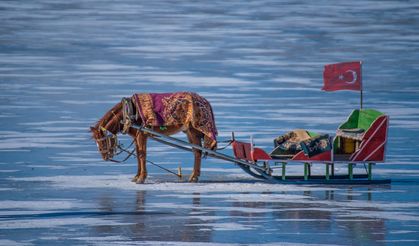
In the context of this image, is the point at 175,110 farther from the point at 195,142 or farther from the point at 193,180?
the point at 193,180

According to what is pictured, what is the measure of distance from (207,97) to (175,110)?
11542 millimetres

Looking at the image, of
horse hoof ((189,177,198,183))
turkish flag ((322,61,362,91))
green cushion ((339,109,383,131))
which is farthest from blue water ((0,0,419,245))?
turkish flag ((322,61,362,91))

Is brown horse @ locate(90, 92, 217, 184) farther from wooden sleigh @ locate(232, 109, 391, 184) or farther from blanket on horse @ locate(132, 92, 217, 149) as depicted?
wooden sleigh @ locate(232, 109, 391, 184)

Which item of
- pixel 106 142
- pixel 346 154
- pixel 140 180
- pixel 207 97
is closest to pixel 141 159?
pixel 140 180

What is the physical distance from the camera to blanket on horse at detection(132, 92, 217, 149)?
17172 millimetres

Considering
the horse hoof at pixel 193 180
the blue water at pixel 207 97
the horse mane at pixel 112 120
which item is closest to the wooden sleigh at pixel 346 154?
the blue water at pixel 207 97

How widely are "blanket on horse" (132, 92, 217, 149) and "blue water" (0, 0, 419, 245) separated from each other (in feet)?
2.45

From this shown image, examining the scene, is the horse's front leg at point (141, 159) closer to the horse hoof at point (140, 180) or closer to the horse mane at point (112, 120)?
the horse hoof at point (140, 180)

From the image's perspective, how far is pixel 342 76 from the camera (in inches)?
706

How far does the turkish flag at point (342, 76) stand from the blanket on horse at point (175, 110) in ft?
5.17

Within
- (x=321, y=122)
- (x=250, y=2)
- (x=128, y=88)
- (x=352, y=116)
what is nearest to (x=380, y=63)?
(x=128, y=88)

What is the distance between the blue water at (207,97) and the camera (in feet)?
44.9

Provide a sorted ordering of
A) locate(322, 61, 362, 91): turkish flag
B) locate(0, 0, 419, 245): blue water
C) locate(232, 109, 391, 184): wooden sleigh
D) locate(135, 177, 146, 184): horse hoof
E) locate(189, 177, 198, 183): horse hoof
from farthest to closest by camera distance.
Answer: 1. locate(322, 61, 362, 91): turkish flag
2. locate(189, 177, 198, 183): horse hoof
3. locate(135, 177, 146, 184): horse hoof
4. locate(232, 109, 391, 184): wooden sleigh
5. locate(0, 0, 419, 245): blue water

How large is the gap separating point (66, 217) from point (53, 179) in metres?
3.70
